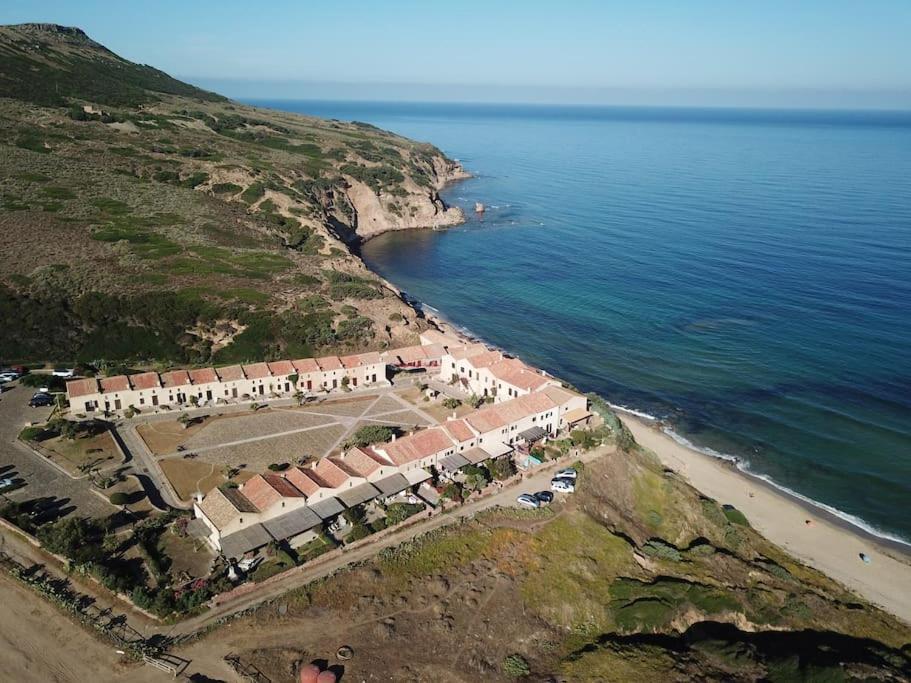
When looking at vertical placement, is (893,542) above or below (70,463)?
below

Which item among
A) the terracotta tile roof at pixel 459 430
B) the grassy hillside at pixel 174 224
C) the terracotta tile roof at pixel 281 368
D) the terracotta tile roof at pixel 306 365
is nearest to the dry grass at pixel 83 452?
the terracotta tile roof at pixel 281 368

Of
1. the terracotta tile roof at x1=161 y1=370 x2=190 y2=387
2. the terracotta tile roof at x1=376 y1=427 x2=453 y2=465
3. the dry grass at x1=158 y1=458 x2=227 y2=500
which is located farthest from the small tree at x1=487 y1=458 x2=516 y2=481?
the terracotta tile roof at x1=161 y1=370 x2=190 y2=387

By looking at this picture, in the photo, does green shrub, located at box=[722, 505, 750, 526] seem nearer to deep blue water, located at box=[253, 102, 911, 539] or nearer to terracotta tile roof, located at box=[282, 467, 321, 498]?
deep blue water, located at box=[253, 102, 911, 539]

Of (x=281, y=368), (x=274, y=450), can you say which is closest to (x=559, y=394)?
(x=274, y=450)

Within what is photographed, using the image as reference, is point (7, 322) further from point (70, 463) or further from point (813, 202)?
point (813, 202)

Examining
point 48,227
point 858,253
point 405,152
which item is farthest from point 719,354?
point 405,152
